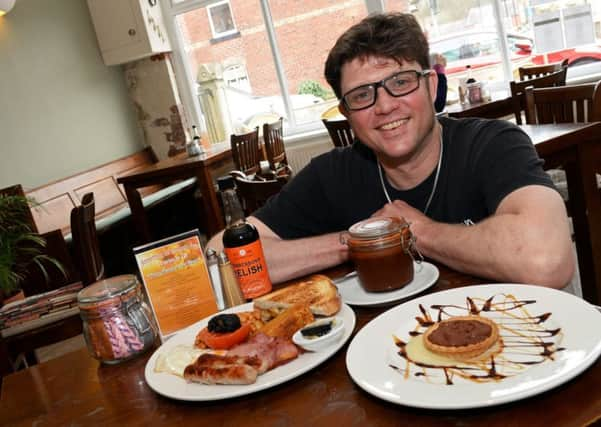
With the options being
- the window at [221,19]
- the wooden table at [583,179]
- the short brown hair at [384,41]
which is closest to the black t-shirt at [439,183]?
the short brown hair at [384,41]

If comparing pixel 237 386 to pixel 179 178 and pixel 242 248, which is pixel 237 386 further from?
pixel 179 178

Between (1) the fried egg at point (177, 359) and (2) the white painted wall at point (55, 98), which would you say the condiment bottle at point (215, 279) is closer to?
(1) the fried egg at point (177, 359)

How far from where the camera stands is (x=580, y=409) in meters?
0.67

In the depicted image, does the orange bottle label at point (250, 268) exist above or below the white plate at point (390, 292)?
above

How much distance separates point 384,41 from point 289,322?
826 mm

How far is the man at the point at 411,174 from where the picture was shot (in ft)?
4.06

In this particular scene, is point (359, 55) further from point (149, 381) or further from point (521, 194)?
point (149, 381)

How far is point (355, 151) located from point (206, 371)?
1.00 metres

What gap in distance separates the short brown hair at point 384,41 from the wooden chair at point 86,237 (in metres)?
1.78

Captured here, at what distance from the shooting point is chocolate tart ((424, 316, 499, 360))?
806mm

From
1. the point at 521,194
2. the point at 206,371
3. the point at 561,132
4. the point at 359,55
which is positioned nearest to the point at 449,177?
the point at 521,194

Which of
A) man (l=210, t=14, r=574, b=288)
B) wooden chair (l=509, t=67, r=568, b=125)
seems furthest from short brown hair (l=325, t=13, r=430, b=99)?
wooden chair (l=509, t=67, r=568, b=125)

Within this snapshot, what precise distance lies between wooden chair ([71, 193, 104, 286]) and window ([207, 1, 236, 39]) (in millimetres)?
3699

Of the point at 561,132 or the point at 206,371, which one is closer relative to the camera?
the point at 206,371
